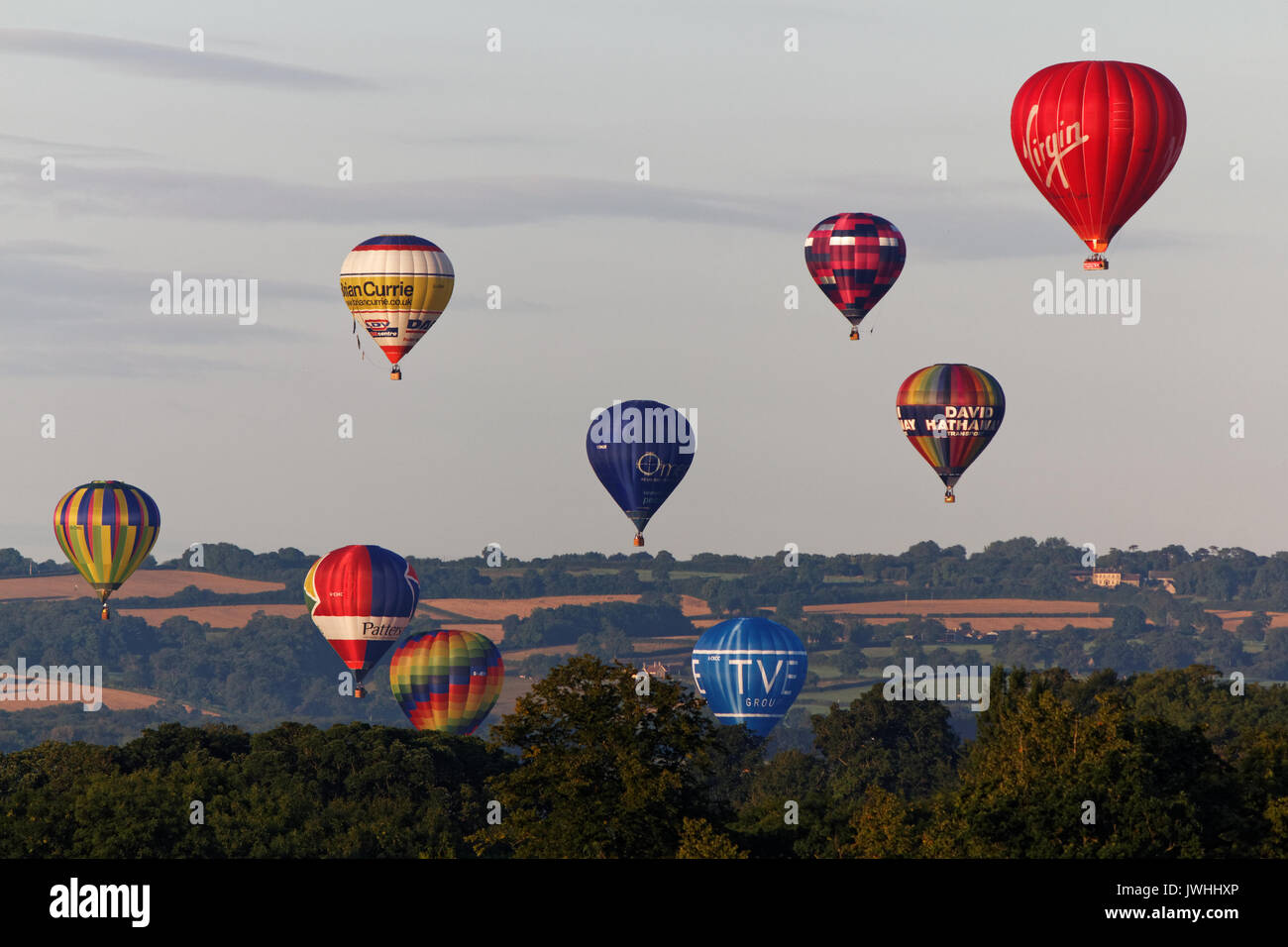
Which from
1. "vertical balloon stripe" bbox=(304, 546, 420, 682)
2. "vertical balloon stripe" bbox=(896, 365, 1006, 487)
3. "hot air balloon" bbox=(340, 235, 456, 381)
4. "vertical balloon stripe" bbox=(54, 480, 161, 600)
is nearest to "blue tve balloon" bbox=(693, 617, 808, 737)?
"vertical balloon stripe" bbox=(304, 546, 420, 682)

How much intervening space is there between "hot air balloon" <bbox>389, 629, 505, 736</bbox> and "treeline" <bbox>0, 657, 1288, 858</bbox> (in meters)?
26.9

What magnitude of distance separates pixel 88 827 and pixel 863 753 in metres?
82.5

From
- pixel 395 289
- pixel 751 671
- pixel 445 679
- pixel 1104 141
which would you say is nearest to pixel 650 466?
pixel 395 289

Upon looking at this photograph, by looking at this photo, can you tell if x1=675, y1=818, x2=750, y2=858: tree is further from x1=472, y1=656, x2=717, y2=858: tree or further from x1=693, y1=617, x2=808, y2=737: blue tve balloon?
x1=693, y1=617, x2=808, y2=737: blue tve balloon

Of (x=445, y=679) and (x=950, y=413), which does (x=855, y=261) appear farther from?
(x=445, y=679)

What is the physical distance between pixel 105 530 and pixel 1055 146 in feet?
236

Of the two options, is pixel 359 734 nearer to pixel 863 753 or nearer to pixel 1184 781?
pixel 863 753

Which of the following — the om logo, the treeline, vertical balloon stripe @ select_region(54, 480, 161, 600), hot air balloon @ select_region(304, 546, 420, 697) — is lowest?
the treeline

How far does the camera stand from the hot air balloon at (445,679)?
14525cm

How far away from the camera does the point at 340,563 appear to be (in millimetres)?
130750

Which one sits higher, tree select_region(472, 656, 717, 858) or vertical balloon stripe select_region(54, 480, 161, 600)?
vertical balloon stripe select_region(54, 480, 161, 600)

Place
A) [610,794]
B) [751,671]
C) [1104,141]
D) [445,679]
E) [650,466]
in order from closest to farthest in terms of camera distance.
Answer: [610,794], [1104,141], [650,466], [445,679], [751,671]

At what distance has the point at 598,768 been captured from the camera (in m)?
→ 62.8

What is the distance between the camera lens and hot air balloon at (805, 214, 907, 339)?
114812mm
